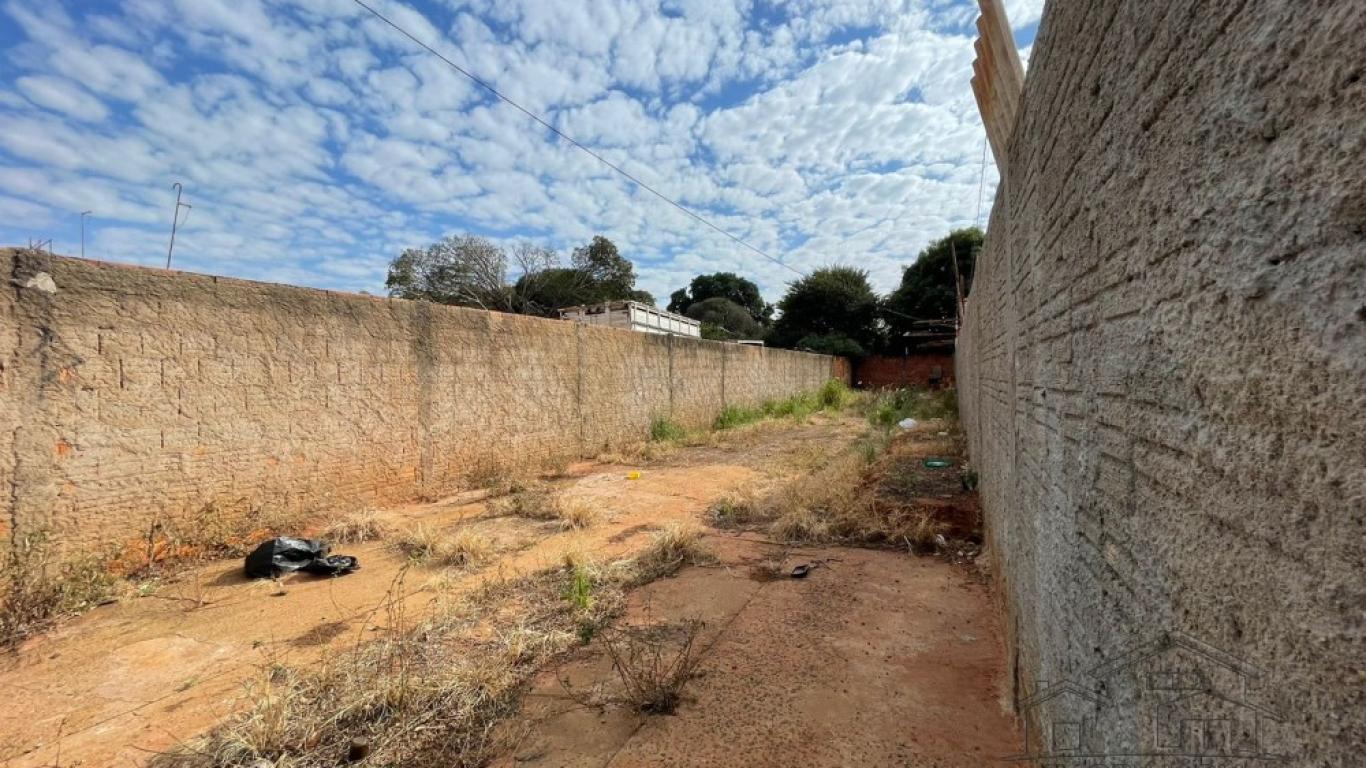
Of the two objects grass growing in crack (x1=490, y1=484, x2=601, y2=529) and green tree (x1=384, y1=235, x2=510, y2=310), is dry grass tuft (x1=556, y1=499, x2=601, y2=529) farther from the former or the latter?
green tree (x1=384, y1=235, x2=510, y2=310)

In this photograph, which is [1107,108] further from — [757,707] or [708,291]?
[708,291]

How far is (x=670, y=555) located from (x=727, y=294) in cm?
4040

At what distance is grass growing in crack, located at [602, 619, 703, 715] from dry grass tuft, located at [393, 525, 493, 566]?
156 cm

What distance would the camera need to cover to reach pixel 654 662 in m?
2.22

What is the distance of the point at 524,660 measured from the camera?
7.86 ft

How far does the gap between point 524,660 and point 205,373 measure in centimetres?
Result: 325

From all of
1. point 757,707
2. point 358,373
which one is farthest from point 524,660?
point 358,373

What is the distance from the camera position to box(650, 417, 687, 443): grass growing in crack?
9625mm

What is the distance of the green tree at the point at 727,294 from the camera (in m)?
43.2

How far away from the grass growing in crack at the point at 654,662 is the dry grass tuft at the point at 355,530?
2.77 meters

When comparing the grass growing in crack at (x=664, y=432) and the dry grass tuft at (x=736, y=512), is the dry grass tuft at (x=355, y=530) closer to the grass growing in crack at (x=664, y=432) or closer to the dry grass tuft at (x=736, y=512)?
the dry grass tuft at (x=736, y=512)

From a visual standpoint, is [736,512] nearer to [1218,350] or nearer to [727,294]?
[1218,350]

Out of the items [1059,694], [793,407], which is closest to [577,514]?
[1059,694]
